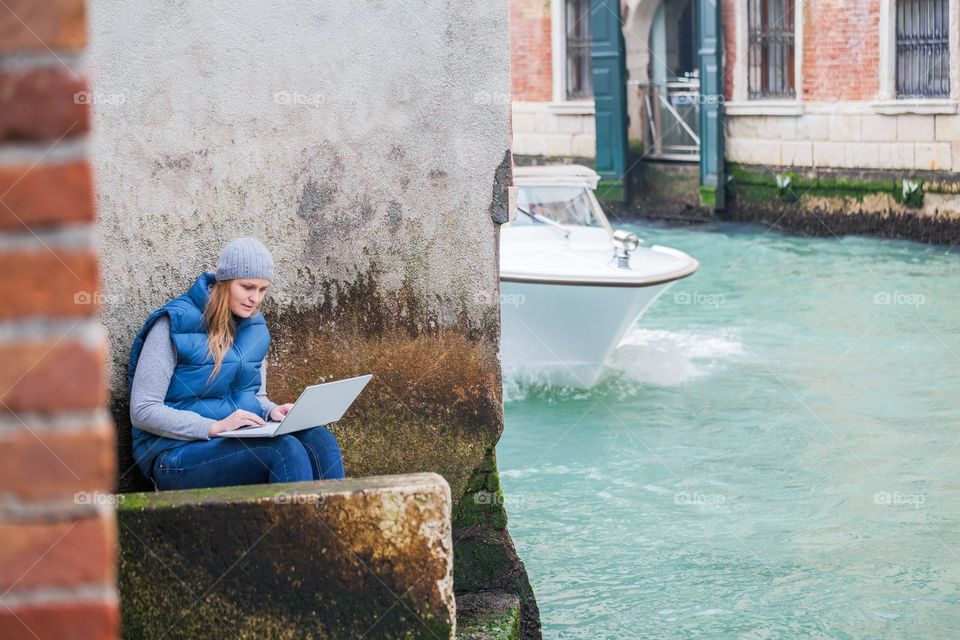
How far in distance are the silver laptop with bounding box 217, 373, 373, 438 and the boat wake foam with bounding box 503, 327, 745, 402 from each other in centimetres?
607

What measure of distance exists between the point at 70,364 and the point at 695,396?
927 centimetres

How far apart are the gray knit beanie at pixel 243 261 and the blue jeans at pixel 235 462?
51 cm

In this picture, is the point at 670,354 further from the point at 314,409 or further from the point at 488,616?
the point at 314,409

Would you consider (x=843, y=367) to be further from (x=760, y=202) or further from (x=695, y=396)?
(x=760, y=202)

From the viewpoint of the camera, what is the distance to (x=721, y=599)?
19.5 ft

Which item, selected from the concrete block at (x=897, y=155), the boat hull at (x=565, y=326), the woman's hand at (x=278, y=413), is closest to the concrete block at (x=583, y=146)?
the concrete block at (x=897, y=155)

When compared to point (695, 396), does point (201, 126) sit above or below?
above

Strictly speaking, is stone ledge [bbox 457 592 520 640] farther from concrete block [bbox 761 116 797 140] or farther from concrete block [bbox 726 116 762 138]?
concrete block [bbox 726 116 762 138]

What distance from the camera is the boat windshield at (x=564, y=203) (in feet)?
35.1

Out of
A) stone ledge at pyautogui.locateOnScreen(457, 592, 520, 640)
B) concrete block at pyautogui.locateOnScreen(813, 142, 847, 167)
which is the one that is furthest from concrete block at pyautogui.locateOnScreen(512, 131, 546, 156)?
stone ledge at pyautogui.locateOnScreen(457, 592, 520, 640)

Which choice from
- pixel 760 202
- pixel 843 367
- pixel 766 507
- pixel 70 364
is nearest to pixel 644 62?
pixel 760 202

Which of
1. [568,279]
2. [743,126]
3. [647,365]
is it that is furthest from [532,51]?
[568,279]

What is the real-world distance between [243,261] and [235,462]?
2.05 feet

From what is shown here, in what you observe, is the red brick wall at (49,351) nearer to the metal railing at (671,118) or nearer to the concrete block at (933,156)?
the concrete block at (933,156)
